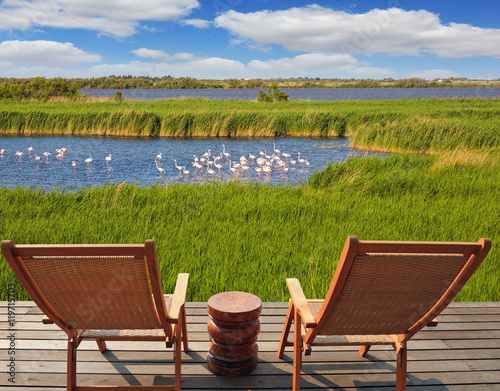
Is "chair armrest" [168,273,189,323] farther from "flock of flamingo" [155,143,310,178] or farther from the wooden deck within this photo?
"flock of flamingo" [155,143,310,178]

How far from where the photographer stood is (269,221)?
7543mm

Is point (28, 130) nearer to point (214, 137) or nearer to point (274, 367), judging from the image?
point (214, 137)

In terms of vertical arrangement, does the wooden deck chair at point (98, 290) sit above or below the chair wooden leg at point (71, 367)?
above

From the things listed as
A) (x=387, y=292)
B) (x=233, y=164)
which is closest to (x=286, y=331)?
(x=387, y=292)

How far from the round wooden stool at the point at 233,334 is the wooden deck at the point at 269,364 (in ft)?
0.25

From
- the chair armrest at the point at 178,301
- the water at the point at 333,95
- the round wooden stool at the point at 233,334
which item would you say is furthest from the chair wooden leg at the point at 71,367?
the water at the point at 333,95

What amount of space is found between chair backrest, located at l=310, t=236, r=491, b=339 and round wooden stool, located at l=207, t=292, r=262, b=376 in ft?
1.57

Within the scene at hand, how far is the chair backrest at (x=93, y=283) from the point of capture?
2.07m

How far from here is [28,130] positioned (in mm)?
27203

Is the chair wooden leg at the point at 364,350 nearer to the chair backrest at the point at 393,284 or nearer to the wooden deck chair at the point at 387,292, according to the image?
the wooden deck chair at the point at 387,292

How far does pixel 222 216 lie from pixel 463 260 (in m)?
5.80

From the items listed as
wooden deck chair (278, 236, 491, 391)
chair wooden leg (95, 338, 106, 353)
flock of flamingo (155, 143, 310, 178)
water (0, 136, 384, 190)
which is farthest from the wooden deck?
flock of flamingo (155, 143, 310, 178)

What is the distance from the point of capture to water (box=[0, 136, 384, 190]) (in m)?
14.1

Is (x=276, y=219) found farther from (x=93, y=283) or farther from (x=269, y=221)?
(x=93, y=283)
